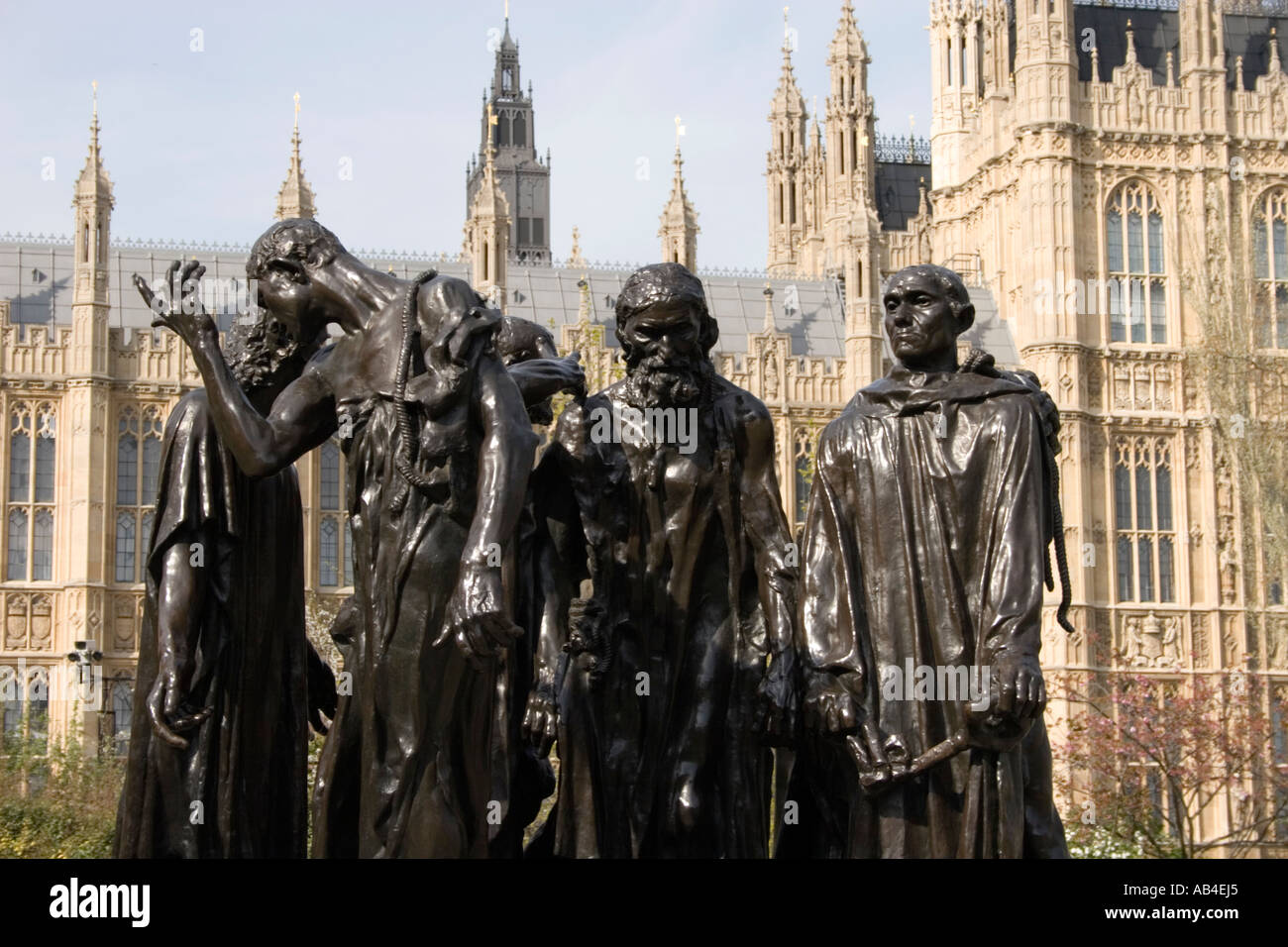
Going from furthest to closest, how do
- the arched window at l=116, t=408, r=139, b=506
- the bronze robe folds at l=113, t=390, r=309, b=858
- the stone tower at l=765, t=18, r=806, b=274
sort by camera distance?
1. the stone tower at l=765, t=18, r=806, b=274
2. the arched window at l=116, t=408, r=139, b=506
3. the bronze robe folds at l=113, t=390, r=309, b=858

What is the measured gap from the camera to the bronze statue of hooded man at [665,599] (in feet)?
22.4

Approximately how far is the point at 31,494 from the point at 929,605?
30135 mm

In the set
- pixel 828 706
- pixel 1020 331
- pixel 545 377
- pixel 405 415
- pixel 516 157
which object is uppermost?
pixel 516 157

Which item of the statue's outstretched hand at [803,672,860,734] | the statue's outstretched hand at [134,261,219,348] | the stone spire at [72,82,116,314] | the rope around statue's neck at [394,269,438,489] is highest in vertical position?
the stone spire at [72,82,116,314]

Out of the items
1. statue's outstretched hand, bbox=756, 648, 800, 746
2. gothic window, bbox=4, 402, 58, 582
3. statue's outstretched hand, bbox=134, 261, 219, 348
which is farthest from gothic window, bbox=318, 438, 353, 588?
statue's outstretched hand, bbox=756, 648, 800, 746

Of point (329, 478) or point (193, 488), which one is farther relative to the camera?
point (329, 478)

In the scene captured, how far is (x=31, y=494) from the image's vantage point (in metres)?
34.1

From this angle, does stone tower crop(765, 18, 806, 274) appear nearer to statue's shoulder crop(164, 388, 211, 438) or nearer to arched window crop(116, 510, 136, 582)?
arched window crop(116, 510, 136, 582)

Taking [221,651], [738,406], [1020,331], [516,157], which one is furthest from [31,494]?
[516,157]

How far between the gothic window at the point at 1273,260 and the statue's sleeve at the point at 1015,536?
3319cm

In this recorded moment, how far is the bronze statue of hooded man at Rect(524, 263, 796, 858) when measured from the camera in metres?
6.84

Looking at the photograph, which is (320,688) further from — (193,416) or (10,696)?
(10,696)

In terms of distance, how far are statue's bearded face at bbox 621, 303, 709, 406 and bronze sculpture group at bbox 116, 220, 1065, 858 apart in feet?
0.04
